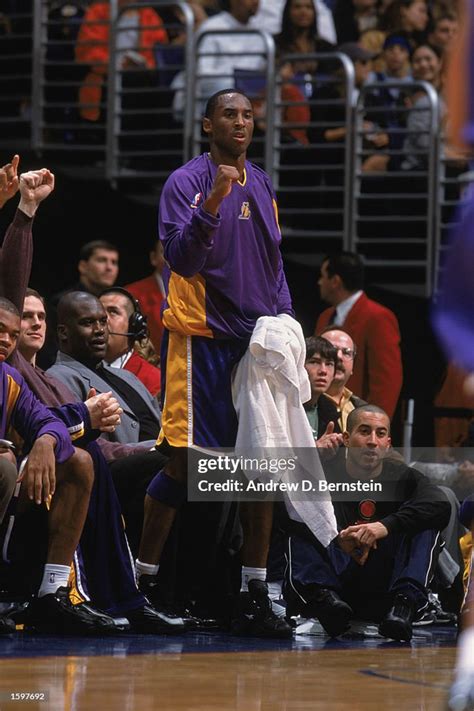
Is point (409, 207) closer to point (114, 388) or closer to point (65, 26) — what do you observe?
point (65, 26)

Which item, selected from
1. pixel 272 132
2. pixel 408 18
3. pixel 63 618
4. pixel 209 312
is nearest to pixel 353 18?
pixel 408 18

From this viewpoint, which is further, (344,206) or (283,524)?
(344,206)

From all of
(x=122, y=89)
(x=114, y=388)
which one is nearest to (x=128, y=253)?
(x=122, y=89)

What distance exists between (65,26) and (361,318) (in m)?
3.38

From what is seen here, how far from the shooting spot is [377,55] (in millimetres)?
10328

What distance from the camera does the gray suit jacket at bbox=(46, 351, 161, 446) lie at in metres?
6.07

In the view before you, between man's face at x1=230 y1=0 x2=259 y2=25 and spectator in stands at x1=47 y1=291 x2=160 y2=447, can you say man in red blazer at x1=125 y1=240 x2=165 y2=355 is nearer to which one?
spectator in stands at x1=47 y1=291 x2=160 y2=447

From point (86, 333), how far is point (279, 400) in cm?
115

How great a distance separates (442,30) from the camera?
398 inches

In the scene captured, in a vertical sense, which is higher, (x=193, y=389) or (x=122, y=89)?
(x=122, y=89)

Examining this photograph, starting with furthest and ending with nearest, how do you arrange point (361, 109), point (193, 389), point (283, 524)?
point (361, 109), point (283, 524), point (193, 389)

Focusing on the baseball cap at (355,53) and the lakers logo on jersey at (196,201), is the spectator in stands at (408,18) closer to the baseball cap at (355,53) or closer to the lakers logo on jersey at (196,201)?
the baseball cap at (355,53)

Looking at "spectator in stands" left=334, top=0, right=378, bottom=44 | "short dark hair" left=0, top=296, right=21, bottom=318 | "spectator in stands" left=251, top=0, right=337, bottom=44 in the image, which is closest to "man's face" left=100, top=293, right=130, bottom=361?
"short dark hair" left=0, top=296, right=21, bottom=318

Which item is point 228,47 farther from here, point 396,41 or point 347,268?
point 347,268
